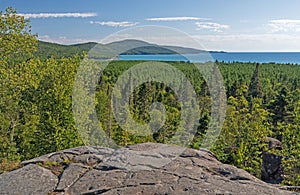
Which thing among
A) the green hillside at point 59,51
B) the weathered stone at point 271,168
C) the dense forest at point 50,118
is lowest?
the weathered stone at point 271,168

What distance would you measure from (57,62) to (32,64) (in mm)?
3658

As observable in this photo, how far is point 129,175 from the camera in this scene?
8.73m

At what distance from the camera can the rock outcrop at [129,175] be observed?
8016 millimetres

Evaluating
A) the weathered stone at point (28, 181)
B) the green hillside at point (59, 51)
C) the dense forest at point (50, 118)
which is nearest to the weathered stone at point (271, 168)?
the dense forest at point (50, 118)

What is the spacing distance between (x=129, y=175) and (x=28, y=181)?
2.65 m

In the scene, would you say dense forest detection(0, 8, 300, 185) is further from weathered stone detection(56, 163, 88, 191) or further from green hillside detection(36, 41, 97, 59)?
weathered stone detection(56, 163, 88, 191)

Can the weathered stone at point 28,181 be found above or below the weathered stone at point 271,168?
above

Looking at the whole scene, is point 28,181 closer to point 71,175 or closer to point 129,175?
point 71,175

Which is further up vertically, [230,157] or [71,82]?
[71,82]

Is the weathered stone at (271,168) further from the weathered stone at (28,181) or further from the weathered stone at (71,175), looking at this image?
the weathered stone at (28,181)

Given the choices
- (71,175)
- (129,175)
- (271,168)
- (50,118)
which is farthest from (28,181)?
(271,168)

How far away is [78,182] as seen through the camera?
8.49 meters

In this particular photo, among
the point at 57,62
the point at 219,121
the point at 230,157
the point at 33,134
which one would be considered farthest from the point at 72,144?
the point at 230,157

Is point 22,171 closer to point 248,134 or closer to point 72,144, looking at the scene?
point 72,144
